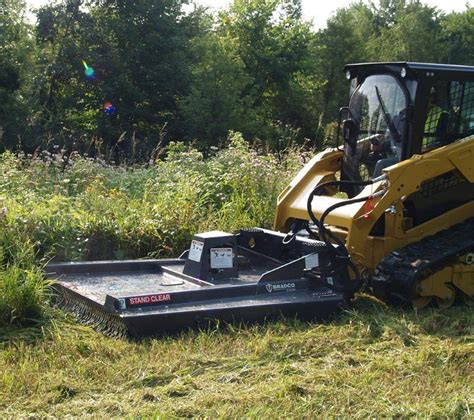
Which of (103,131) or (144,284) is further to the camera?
(103,131)

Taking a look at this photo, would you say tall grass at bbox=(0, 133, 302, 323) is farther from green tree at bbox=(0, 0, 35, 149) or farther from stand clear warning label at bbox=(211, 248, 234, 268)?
green tree at bbox=(0, 0, 35, 149)

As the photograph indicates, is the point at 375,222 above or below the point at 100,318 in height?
above

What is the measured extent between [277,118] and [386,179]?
32125 mm

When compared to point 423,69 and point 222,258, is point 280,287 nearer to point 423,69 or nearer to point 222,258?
point 222,258

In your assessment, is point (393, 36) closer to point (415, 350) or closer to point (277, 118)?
point (277, 118)

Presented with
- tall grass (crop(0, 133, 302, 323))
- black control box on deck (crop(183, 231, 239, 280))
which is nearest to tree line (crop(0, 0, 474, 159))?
tall grass (crop(0, 133, 302, 323))

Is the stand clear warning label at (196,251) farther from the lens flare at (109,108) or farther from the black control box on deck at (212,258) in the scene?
the lens flare at (109,108)

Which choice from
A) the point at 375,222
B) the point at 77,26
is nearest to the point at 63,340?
the point at 375,222

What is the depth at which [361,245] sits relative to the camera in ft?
21.1

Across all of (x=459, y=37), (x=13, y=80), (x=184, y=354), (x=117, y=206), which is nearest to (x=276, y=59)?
(x=13, y=80)

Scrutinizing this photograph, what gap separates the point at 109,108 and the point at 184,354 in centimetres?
2560

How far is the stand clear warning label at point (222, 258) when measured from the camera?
618 centimetres

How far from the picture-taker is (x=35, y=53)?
3152 cm

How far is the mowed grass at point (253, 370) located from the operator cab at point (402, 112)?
5.55 feet
